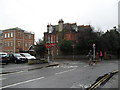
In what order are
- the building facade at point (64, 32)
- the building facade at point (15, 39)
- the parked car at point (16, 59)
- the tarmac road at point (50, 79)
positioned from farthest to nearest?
the building facade at point (15, 39) → the building facade at point (64, 32) → the parked car at point (16, 59) → the tarmac road at point (50, 79)

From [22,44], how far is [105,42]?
35953mm

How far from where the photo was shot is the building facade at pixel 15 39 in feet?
210

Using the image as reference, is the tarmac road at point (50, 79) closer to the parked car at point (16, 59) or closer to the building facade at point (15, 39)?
the parked car at point (16, 59)

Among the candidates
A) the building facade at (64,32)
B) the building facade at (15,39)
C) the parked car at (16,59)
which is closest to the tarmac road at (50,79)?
the parked car at (16,59)


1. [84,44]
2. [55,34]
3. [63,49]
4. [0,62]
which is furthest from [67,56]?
[0,62]

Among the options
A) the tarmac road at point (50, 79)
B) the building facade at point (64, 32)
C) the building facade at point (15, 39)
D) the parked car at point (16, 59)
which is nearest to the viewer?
the tarmac road at point (50, 79)

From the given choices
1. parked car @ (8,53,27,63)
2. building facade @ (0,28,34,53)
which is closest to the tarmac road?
parked car @ (8,53,27,63)

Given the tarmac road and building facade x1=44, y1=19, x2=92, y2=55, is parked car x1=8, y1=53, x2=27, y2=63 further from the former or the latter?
building facade x1=44, y1=19, x2=92, y2=55

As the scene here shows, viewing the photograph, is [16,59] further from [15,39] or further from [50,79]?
[15,39]

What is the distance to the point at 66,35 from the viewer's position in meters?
55.2

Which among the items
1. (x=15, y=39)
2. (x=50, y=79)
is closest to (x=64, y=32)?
(x=15, y=39)

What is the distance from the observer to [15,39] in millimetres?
63938

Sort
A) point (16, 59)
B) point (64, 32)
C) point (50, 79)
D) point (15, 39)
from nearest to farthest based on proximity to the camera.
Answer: point (50, 79) < point (16, 59) < point (64, 32) < point (15, 39)

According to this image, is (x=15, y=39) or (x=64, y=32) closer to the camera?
(x=64, y=32)
